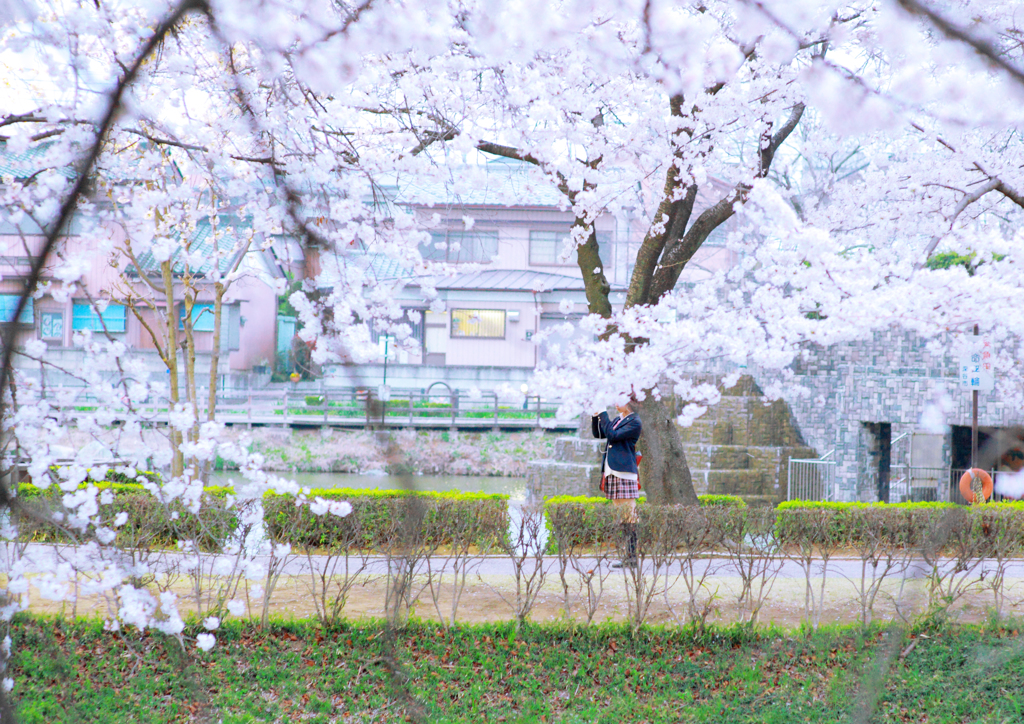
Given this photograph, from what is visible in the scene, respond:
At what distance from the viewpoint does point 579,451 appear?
12617 mm

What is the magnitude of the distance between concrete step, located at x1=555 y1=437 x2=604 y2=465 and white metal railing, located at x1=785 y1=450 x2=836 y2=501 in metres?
3.26

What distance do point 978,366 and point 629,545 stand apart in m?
5.87

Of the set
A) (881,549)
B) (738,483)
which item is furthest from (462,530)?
(738,483)

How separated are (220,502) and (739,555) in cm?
389

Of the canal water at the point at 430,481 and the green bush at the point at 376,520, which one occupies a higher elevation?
the green bush at the point at 376,520

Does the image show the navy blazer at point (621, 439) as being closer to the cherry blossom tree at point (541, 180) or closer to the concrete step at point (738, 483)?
the cherry blossom tree at point (541, 180)

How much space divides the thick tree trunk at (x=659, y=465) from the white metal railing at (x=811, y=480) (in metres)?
5.19

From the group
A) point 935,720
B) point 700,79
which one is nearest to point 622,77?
point 700,79

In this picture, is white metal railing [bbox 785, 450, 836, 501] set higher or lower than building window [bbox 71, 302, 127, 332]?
lower

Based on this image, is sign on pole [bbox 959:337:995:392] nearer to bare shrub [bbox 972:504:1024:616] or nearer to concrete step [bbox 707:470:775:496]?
bare shrub [bbox 972:504:1024:616]

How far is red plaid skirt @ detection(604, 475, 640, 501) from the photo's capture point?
667cm

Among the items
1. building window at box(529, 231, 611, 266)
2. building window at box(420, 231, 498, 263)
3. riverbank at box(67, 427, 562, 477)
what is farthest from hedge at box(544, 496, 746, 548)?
building window at box(529, 231, 611, 266)

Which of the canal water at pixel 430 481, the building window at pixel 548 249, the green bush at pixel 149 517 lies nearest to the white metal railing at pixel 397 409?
the canal water at pixel 430 481

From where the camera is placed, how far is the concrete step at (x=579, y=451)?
12367mm
